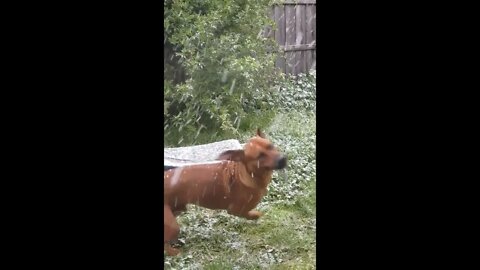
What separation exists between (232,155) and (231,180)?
0.09 metres

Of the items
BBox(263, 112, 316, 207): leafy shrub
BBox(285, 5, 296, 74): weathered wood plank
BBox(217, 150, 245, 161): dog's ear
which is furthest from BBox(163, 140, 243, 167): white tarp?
BBox(285, 5, 296, 74): weathered wood plank

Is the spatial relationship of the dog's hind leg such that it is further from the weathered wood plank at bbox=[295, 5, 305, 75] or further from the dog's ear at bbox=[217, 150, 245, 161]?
the weathered wood plank at bbox=[295, 5, 305, 75]

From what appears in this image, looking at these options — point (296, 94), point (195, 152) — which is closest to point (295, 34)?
point (296, 94)

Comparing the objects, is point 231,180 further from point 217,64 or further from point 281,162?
point 217,64

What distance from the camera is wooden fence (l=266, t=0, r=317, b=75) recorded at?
194cm

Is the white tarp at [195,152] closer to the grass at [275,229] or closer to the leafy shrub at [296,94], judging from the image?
the grass at [275,229]

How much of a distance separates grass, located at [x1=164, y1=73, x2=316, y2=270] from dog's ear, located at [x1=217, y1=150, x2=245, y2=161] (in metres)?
0.05

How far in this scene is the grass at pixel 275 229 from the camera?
197 cm

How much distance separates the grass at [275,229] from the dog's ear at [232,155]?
0.05m

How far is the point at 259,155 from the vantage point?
1997mm
